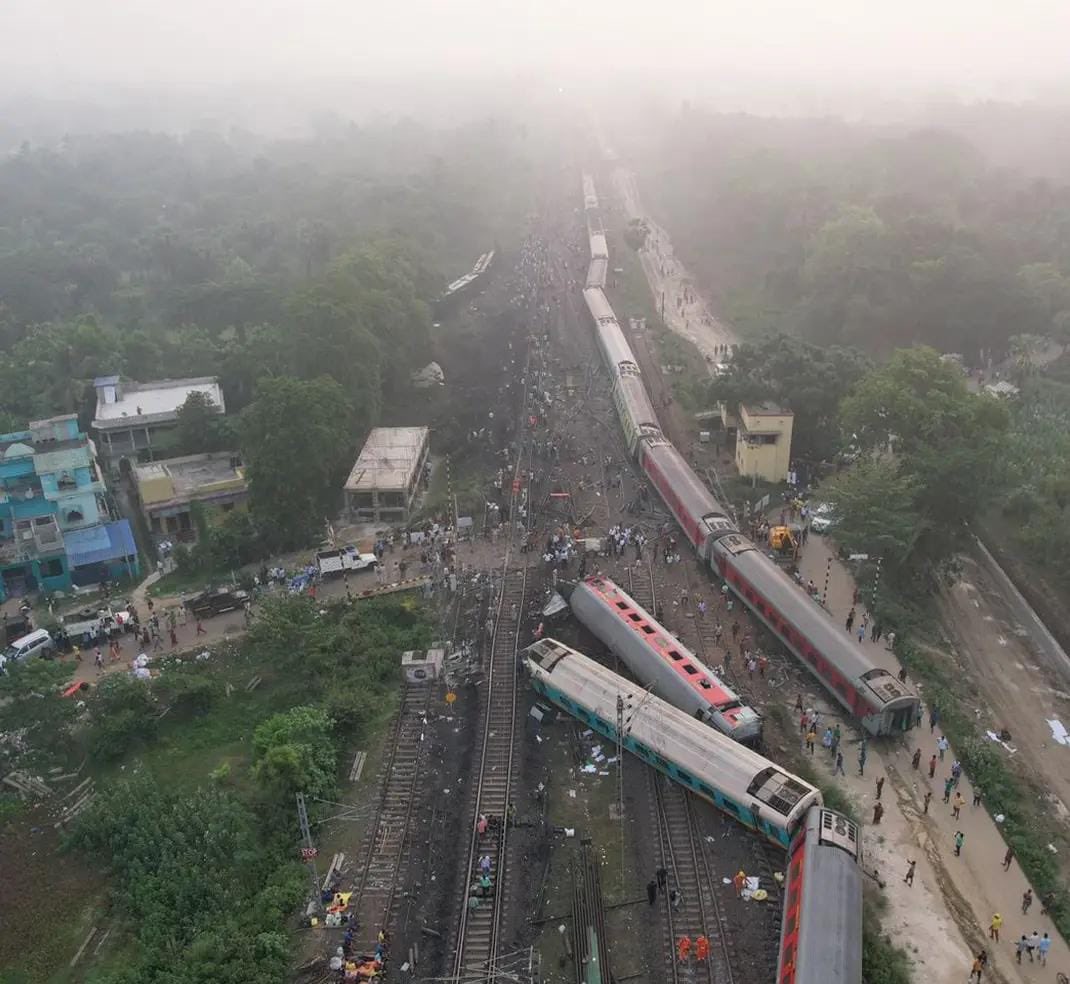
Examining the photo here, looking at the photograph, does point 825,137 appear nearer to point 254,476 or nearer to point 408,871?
point 254,476

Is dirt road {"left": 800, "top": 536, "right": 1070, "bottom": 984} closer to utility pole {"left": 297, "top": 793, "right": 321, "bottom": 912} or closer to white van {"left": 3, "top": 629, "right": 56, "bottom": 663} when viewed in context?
utility pole {"left": 297, "top": 793, "right": 321, "bottom": 912}

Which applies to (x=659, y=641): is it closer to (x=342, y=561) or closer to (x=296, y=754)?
(x=296, y=754)

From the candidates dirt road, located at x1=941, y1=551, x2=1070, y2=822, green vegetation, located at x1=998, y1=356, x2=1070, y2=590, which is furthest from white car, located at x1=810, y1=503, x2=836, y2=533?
green vegetation, located at x1=998, y1=356, x2=1070, y2=590

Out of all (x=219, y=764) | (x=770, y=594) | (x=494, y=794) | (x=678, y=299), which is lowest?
(x=678, y=299)

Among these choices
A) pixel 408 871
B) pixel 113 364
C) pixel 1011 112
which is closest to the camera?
pixel 408 871

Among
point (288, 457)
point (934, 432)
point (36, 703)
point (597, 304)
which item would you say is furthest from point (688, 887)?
point (597, 304)

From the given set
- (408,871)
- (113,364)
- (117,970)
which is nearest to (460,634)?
(408,871)

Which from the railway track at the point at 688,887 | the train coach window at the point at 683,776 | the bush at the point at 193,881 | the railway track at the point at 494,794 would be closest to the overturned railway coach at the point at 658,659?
the train coach window at the point at 683,776
